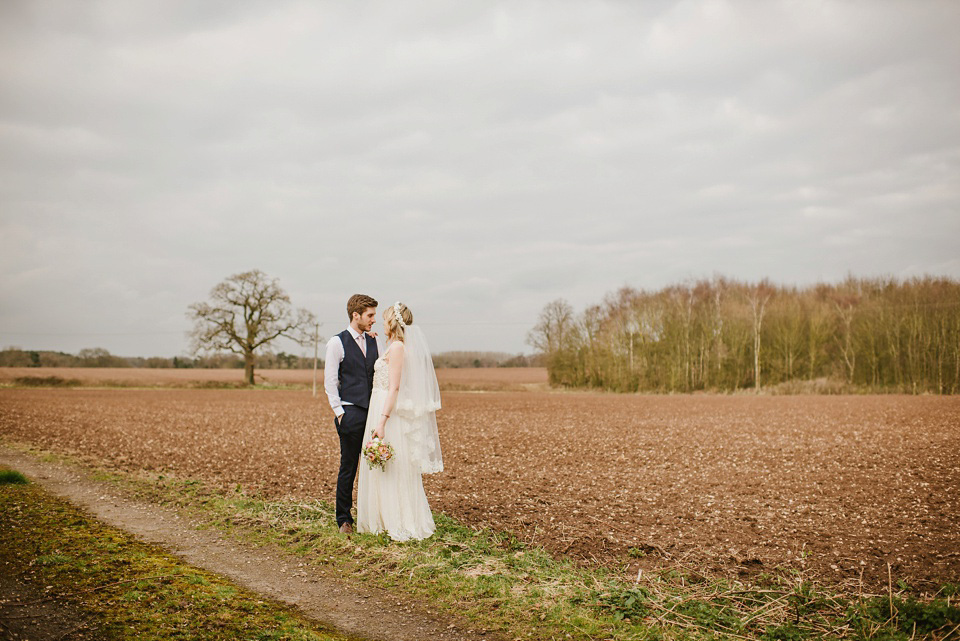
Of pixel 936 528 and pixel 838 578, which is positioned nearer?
pixel 838 578

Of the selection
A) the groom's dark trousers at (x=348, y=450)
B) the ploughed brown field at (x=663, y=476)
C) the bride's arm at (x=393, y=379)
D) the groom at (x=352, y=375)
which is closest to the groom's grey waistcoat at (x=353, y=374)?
the groom at (x=352, y=375)

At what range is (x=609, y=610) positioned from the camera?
5.33 meters

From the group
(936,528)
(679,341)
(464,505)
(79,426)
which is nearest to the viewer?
(936,528)

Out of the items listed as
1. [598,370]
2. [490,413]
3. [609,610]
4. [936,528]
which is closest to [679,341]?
[598,370]

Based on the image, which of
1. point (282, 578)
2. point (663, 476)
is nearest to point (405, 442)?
point (282, 578)

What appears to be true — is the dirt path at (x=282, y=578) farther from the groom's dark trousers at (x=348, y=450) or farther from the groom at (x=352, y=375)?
the groom at (x=352, y=375)

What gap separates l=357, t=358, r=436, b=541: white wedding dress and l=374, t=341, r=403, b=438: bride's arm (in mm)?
143

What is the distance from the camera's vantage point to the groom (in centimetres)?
736

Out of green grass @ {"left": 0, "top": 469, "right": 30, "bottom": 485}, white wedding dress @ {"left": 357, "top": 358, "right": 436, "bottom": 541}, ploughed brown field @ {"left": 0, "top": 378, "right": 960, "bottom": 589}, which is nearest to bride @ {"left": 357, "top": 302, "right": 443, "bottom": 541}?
white wedding dress @ {"left": 357, "top": 358, "right": 436, "bottom": 541}

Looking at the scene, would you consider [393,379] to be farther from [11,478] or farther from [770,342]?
[770,342]

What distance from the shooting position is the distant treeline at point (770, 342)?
1860 inches

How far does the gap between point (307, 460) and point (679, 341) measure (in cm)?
4766

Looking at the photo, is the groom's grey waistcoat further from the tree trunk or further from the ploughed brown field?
the tree trunk

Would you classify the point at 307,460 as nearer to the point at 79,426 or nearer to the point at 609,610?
the point at 609,610
